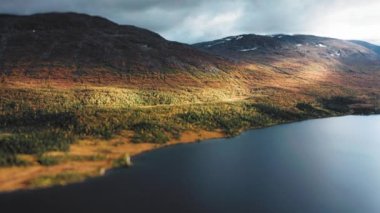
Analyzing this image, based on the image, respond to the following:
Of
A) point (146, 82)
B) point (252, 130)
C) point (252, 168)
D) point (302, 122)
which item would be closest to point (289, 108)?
point (302, 122)

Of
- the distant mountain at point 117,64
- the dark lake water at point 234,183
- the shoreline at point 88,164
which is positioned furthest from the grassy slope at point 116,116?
the dark lake water at point 234,183

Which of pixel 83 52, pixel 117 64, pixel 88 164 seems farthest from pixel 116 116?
pixel 83 52

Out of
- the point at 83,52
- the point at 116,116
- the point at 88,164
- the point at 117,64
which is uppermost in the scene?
the point at 83,52

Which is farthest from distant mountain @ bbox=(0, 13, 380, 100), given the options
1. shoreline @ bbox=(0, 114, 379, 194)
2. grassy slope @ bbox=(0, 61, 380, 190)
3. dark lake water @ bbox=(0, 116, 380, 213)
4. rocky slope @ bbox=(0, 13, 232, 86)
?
dark lake water @ bbox=(0, 116, 380, 213)

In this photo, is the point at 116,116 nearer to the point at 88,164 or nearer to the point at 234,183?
the point at 88,164

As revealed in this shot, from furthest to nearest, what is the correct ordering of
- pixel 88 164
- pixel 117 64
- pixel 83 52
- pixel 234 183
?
1. pixel 83 52
2. pixel 117 64
3. pixel 88 164
4. pixel 234 183

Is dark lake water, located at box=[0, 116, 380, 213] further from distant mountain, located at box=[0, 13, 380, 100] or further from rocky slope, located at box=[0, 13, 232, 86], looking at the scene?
rocky slope, located at box=[0, 13, 232, 86]
